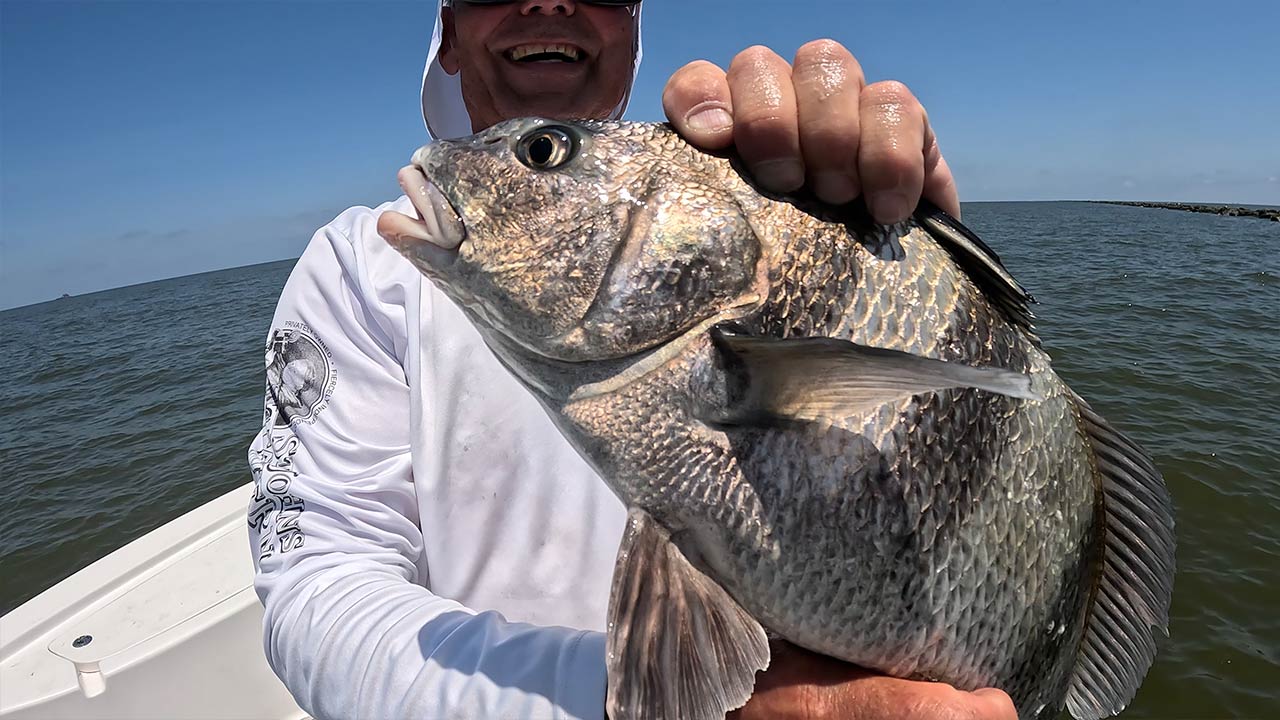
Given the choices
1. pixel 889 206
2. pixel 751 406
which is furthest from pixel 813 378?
pixel 889 206

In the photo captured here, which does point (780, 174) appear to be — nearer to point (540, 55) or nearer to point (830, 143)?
point (830, 143)

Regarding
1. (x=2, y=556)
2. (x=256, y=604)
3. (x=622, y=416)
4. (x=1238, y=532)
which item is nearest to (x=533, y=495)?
(x=622, y=416)

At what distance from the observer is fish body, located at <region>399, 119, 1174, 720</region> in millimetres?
1207

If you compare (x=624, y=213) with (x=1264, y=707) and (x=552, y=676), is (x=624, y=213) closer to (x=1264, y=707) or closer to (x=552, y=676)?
(x=552, y=676)

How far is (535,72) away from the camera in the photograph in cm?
224

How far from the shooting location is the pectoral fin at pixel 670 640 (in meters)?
1.18

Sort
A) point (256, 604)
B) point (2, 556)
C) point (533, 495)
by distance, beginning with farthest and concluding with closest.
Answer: point (2, 556) → point (256, 604) → point (533, 495)

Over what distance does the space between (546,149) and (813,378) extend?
28.0 inches

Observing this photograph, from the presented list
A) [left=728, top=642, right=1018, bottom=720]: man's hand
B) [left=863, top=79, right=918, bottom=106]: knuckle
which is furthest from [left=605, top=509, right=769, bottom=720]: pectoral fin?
[left=863, top=79, right=918, bottom=106]: knuckle

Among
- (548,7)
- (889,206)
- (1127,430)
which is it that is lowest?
(1127,430)

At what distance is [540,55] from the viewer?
87.9 inches

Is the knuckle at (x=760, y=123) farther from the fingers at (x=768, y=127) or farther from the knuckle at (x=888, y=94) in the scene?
the knuckle at (x=888, y=94)

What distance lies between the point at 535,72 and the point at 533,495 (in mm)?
1411

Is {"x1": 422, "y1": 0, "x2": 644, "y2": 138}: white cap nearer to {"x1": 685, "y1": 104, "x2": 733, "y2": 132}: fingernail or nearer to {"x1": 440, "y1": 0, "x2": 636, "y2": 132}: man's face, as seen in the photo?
{"x1": 440, "y1": 0, "x2": 636, "y2": 132}: man's face
